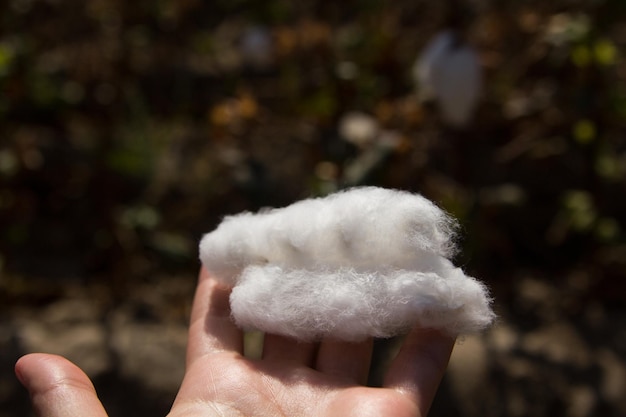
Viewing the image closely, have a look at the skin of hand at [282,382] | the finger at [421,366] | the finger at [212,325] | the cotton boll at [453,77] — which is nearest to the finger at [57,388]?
the skin of hand at [282,382]

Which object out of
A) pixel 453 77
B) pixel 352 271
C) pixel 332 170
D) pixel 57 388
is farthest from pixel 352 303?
pixel 453 77

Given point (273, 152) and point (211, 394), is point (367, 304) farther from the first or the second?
point (273, 152)

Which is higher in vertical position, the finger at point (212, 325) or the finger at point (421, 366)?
A: the finger at point (421, 366)

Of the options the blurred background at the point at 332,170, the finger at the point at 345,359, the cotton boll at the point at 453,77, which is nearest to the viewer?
the finger at the point at 345,359

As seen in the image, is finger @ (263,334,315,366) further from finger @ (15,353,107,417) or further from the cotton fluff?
finger @ (15,353,107,417)

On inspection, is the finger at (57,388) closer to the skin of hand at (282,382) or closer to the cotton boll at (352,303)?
the skin of hand at (282,382)

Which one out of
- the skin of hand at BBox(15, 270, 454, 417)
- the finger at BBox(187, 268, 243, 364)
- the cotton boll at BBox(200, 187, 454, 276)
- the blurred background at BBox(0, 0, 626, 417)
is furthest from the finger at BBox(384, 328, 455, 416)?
the blurred background at BBox(0, 0, 626, 417)

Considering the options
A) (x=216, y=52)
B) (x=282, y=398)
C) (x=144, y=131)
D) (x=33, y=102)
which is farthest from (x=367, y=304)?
(x=216, y=52)

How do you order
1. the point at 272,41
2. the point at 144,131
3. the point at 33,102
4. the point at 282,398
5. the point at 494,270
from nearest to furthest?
the point at 282,398 → the point at 494,270 → the point at 144,131 → the point at 33,102 → the point at 272,41
